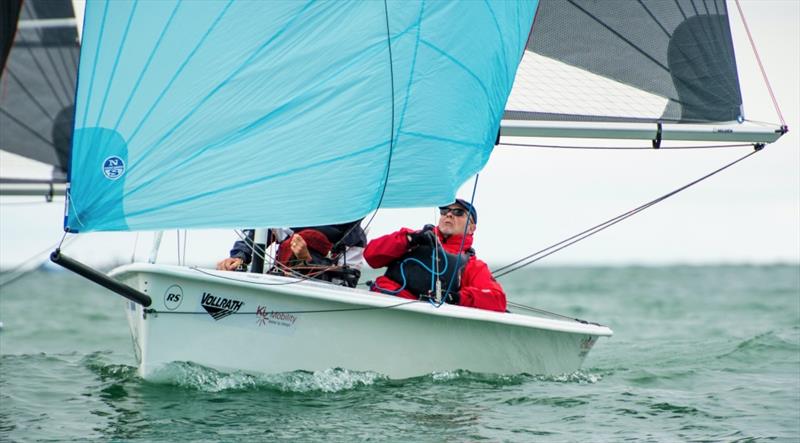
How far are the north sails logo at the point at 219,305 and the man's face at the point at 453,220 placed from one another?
63.1 inches

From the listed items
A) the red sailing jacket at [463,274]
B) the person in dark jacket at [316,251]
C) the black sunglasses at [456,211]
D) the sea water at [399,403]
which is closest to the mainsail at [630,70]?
the black sunglasses at [456,211]

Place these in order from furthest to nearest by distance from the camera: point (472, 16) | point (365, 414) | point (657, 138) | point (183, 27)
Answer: point (657, 138) < point (472, 16) < point (365, 414) < point (183, 27)

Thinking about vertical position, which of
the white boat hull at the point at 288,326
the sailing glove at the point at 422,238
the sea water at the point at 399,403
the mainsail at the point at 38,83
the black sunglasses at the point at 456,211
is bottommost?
the sea water at the point at 399,403

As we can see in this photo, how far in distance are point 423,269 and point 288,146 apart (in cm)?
143

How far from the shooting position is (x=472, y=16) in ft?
18.0

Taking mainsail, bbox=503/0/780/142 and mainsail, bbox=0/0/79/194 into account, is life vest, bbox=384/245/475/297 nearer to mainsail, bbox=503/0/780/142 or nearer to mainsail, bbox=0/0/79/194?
mainsail, bbox=503/0/780/142

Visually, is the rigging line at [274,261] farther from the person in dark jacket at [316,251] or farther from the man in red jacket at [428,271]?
the man in red jacket at [428,271]

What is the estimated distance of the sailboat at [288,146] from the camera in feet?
15.5

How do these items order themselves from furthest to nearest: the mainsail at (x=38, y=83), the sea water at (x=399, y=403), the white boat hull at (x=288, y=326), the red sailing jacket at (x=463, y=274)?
the mainsail at (x=38, y=83), the red sailing jacket at (x=463, y=274), the white boat hull at (x=288, y=326), the sea water at (x=399, y=403)

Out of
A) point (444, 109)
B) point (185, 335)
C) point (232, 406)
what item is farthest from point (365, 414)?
point (444, 109)

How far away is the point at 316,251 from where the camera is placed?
6176 mm

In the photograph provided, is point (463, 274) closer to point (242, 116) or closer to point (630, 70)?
point (630, 70)

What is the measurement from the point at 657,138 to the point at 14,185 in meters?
4.23

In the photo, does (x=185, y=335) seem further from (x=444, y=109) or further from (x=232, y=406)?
(x=444, y=109)
